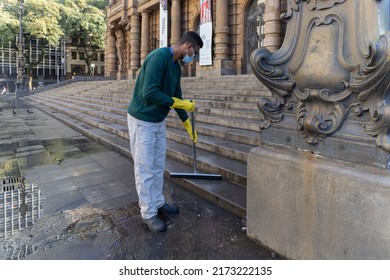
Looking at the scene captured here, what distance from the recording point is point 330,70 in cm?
235

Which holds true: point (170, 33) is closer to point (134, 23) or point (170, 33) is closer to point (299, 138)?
point (134, 23)

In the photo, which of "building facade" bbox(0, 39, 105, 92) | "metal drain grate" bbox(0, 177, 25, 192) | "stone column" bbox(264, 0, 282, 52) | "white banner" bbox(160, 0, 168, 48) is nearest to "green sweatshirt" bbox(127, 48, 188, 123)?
"metal drain grate" bbox(0, 177, 25, 192)

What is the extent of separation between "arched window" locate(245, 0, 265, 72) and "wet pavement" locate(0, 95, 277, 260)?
515 inches

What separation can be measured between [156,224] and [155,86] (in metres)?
1.38

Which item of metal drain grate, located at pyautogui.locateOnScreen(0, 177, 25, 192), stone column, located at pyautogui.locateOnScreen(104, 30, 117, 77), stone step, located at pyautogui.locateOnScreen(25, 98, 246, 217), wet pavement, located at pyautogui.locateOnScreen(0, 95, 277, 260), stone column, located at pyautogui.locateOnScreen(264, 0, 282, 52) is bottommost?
wet pavement, located at pyautogui.locateOnScreen(0, 95, 277, 260)

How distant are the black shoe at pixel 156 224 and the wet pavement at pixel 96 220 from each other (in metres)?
0.07

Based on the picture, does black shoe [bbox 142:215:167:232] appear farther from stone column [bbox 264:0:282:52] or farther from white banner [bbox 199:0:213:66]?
white banner [bbox 199:0:213:66]

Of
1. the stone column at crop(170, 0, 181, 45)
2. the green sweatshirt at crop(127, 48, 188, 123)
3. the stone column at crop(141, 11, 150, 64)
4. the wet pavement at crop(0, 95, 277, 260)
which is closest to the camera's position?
the wet pavement at crop(0, 95, 277, 260)

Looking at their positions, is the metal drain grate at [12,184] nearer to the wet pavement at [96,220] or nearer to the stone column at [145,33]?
the wet pavement at [96,220]

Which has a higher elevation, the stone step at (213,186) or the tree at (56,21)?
the tree at (56,21)

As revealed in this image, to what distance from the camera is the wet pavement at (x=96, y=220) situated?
278 cm

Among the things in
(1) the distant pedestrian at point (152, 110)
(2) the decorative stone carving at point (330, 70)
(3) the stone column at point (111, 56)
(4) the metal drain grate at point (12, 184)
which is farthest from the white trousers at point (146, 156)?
(3) the stone column at point (111, 56)

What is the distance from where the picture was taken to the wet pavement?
278 cm
